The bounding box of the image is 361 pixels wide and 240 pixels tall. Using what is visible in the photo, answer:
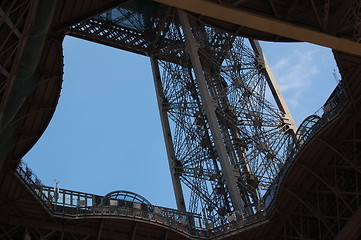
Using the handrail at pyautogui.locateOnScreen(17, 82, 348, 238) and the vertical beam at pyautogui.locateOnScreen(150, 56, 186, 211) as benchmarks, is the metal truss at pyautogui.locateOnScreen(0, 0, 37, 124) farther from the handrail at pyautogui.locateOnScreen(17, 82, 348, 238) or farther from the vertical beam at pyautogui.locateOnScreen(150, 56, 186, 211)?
the vertical beam at pyautogui.locateOnScreen(150, 56, 186, 211)

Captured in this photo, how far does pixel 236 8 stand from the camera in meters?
23.2

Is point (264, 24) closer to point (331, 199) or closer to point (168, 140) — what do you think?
point (331, 199)

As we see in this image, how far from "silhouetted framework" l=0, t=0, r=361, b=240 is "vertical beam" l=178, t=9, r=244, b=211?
0.10 metres

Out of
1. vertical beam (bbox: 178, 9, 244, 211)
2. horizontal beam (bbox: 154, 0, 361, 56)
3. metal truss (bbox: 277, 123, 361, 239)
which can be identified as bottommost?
metal truss (bbox: 277, 123, 361, 239)

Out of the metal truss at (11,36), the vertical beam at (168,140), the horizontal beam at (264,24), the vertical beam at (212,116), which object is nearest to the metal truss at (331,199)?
the vertical beam at (212,116)

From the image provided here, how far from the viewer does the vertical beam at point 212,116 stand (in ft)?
133

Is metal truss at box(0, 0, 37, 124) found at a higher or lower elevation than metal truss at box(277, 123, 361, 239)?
higher

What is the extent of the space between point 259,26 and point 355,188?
14971 millimetres

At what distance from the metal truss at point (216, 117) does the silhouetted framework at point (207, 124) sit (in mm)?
110

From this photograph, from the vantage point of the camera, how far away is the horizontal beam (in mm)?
21938

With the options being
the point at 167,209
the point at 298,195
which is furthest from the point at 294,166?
the point at 167,209

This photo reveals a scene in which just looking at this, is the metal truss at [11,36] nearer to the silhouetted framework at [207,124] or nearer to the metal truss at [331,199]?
the silhouetted framework at [207,124]

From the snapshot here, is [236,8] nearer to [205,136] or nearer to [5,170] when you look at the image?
[5,170]

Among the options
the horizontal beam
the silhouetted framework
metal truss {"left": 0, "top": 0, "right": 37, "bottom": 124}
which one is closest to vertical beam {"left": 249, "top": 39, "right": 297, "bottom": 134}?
the silhouetted framework
